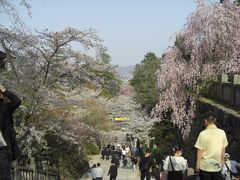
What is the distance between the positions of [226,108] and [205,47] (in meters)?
7.26

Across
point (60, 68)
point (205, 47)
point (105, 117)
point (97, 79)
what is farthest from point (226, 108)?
point (105, 117)

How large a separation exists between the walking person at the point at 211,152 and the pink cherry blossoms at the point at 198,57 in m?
14.6

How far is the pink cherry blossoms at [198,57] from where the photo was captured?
19.7m

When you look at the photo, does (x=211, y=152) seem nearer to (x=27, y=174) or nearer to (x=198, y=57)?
(x=27, y=174)

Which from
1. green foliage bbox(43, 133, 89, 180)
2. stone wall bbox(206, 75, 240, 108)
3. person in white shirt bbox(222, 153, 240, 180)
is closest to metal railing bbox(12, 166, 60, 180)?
person in white shirt bbox(222, 153, 240, 180)

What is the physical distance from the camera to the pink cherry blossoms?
19.7 metres

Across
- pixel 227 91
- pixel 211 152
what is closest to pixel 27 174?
pixel 211 152

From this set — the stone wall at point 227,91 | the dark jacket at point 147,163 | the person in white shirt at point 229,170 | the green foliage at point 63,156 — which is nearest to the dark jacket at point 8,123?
the person in white shirt at point 229,170

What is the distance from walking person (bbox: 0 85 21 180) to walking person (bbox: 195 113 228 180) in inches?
93.6

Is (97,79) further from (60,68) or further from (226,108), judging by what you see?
(226,108)

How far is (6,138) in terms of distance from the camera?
4574mm

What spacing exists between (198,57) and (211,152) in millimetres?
15872

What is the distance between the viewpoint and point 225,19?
19844 millimetres

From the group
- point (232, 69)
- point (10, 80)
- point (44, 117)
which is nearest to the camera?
point (10, 80)
